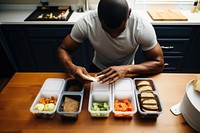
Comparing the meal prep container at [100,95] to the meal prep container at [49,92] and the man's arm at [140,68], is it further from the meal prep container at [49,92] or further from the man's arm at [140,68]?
the meal prep container at [49,92]

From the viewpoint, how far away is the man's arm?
959 millimetres

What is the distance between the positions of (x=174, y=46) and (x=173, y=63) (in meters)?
0.28

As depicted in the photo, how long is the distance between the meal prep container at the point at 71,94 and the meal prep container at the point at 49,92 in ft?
0.09

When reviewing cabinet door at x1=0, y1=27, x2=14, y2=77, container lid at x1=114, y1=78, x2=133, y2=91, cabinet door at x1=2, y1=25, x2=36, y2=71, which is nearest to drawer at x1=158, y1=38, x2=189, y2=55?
container lid at x1=114, y1=78, x2=133, y2=91

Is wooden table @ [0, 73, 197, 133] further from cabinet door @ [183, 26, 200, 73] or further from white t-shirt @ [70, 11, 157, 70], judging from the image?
cabinet door @ [183, 26, 200, 73]

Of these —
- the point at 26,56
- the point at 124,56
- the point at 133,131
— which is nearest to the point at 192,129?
the point at 133,131

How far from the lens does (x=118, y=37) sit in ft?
3.98

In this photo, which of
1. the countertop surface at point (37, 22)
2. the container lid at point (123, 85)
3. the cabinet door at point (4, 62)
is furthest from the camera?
the cabinet door at point (4, 62)

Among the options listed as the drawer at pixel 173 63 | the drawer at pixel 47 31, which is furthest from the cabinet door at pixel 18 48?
the drawer at pixel 173 63

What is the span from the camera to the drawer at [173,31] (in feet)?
6.31

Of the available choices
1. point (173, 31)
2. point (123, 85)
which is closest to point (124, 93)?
point (123, 85)

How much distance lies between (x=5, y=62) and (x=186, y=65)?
248 centimetres

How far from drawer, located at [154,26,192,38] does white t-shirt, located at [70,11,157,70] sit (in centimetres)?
78

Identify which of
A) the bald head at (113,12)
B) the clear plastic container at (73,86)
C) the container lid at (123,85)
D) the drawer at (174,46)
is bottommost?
the drawer at (174,46)
